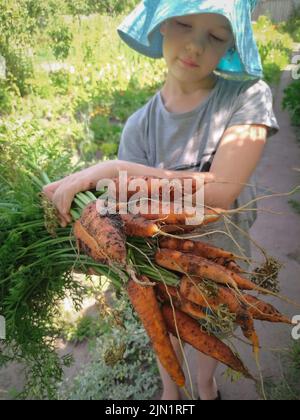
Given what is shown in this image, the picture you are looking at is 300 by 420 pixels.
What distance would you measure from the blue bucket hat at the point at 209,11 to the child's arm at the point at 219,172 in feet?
A: 0.90

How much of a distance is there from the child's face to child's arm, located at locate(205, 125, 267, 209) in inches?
9.8

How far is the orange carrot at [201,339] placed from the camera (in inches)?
43.6

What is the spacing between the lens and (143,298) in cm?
101

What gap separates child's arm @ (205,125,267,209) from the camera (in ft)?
3.42

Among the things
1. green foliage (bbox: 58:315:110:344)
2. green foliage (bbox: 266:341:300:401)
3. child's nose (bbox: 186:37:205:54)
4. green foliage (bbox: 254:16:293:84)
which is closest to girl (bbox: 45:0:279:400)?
child's nose (bbox: 186:37:205:54)

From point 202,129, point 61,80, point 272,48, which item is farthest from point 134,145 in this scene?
point 272,48

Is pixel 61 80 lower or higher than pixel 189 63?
higher

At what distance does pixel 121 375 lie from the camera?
6.33 feet

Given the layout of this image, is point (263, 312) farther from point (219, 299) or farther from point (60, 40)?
point (60, 40)

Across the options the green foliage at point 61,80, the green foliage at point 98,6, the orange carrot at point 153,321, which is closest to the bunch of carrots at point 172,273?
the orange carrot at point 153,321

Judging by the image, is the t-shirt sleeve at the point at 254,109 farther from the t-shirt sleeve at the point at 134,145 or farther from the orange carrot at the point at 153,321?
the orange carrot at the point at 153,321

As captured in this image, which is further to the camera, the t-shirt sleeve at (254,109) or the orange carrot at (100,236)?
the t-shirt sleeve at (254,109)

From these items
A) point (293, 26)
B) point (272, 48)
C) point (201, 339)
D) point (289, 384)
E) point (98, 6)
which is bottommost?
point (289, 384)

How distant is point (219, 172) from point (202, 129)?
0.77 ft
